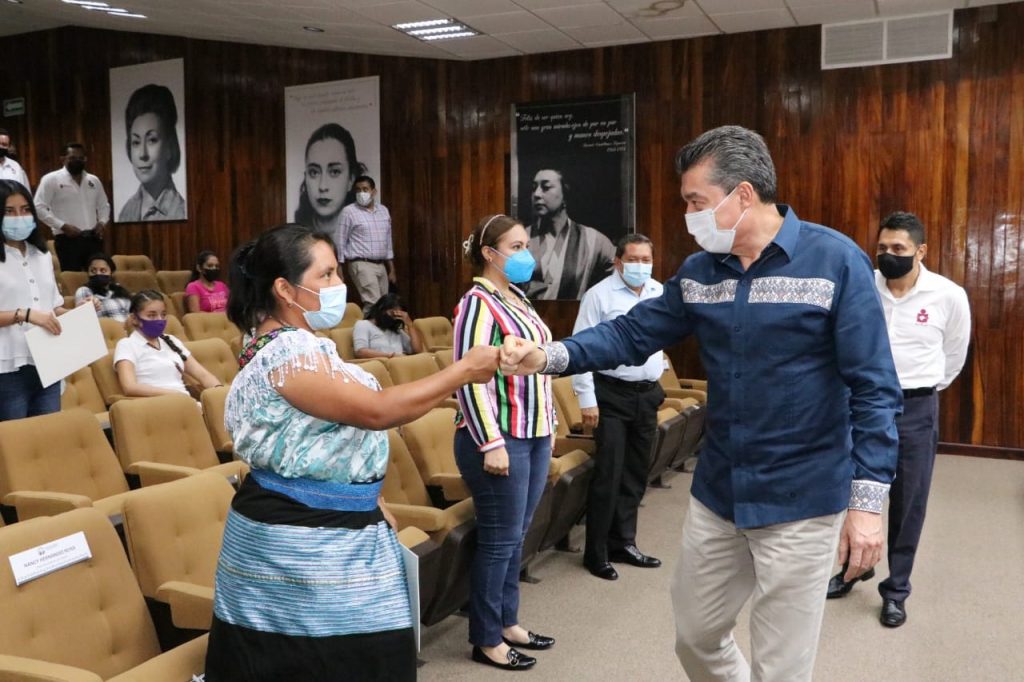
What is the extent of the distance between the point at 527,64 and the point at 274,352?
7286mm

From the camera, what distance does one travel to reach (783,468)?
80.5 inches

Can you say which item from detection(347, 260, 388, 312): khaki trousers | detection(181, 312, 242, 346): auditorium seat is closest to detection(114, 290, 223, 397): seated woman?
detection(181, 312, 242, 346): auditorium seat

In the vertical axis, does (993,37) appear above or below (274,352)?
above

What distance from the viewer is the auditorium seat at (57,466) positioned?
2924mm

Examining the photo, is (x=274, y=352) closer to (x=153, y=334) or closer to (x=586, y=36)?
(x=153, y=334)

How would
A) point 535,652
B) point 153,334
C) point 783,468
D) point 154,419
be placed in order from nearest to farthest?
1. point 783,468
2. point 535,652
3. point 154,419
4. point 153,334

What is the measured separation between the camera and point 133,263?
380 inches

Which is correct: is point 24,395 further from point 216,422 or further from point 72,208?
point 72,208

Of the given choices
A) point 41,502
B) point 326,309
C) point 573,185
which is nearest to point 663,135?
point 573,185

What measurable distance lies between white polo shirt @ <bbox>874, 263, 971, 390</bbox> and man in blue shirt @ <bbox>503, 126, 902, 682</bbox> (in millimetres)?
1726

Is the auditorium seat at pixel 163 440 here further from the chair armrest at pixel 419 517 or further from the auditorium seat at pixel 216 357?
the auditorium seat at pixel 216 357

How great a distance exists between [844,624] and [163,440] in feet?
9.46

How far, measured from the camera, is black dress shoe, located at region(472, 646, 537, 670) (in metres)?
3.18

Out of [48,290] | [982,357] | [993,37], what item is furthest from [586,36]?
[48,290]
